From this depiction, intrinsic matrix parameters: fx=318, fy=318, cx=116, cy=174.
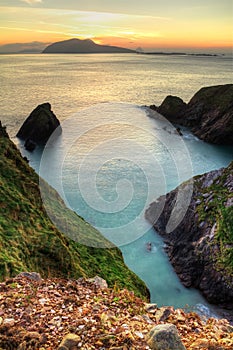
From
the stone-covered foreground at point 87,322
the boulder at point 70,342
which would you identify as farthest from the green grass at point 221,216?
the boulder at point 70,342

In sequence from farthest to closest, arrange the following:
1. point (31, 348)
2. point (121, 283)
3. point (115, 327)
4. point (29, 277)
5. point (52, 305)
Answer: point (121, 283), point (29, 277), point (52, 305), point (115, 327), point (31, 348)

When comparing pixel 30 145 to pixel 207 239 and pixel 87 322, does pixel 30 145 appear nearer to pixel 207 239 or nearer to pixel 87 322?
pixel 207 239

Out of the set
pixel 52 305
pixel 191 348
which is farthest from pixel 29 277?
pixel 191 348

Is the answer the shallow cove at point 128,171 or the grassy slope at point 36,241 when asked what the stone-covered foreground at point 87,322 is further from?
the shallow cove at point 128,171

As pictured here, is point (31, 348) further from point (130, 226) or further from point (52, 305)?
point (130, 226)

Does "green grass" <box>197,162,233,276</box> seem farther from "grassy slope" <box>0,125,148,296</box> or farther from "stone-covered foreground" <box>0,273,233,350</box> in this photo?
"stone-covered foreground" <box>0,273,233,350</box>

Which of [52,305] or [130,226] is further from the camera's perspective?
[130,226]
